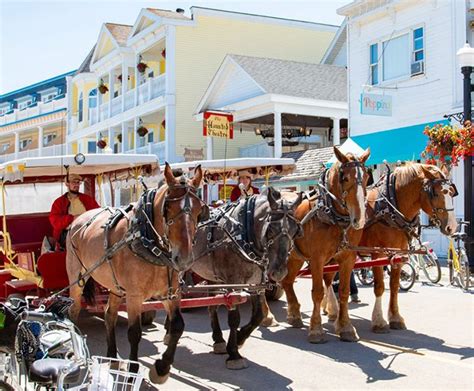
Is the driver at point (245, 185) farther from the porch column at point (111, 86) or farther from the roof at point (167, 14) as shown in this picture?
the porch column at point (111, 86)

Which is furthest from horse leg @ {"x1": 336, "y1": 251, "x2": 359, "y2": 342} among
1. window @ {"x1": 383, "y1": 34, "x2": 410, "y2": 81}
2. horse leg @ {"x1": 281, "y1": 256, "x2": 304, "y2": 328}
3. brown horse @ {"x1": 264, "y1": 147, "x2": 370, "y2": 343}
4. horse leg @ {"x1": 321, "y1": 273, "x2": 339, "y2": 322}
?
window @ {"x1": 383, "y1": 34, "x2": 410, "y2": 81}

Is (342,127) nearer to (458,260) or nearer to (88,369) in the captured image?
(458,260)

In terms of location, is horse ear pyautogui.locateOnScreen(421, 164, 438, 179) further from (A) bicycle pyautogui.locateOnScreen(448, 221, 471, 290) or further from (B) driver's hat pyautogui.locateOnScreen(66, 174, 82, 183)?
(B) driver's hat pyautogui.locateOnScreen(66, 174, 82, 183)

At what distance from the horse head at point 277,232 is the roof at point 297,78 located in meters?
17.3

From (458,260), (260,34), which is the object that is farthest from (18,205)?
(260,34)

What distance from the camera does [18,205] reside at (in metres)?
10.6

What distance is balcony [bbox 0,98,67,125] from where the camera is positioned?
150 ft

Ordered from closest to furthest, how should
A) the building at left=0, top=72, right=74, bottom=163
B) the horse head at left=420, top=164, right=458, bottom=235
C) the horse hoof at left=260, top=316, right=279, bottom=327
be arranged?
the horse head at left=420, top=164, right=458, bottom=235
the horse hoof at left=260, top=316, right=279, bottom=327
the building at left=0, top=72, right=74, bottom=163

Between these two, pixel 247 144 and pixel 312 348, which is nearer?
pixel 312 348

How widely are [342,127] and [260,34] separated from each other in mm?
8685

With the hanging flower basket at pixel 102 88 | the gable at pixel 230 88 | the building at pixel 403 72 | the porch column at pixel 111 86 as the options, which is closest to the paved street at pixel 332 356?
the building at pixel 403 72

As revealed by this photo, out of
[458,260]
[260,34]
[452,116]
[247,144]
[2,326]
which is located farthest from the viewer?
[260,34]

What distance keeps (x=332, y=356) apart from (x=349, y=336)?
2.57 feet

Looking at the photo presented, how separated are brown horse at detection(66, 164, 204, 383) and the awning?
12.9 metres
